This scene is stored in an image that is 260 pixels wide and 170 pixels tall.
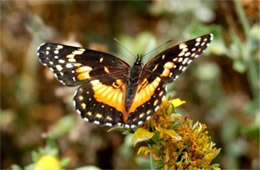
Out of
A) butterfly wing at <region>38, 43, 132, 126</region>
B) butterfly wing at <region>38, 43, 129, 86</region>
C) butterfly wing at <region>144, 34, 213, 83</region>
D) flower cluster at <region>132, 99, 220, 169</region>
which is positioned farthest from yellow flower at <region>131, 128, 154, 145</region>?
butterfly wing at <region>38, 43, 129, 86</region>

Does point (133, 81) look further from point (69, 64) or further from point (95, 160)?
point (95, 160)

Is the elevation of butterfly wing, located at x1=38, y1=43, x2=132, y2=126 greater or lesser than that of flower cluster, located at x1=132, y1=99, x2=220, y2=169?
greater

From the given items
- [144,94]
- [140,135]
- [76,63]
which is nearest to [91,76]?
[76,63]

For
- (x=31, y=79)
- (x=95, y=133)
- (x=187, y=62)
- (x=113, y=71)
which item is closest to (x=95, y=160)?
(x=95, y=133)

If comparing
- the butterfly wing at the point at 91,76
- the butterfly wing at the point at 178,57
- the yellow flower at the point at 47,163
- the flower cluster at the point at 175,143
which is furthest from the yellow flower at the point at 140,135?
the yellow flower at the point at 47,163

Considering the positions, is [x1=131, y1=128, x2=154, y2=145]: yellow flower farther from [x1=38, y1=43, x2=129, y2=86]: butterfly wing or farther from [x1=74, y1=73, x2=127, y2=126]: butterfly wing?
[x1=38, y1=43, x2=129, y2=86]: butterfly wing

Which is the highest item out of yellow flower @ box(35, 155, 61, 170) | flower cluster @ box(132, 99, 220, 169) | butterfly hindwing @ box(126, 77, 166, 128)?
butterfly hindwing @ box(126, 77, 166, 128)

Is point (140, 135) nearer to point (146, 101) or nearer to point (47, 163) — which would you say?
point (146, 101)
